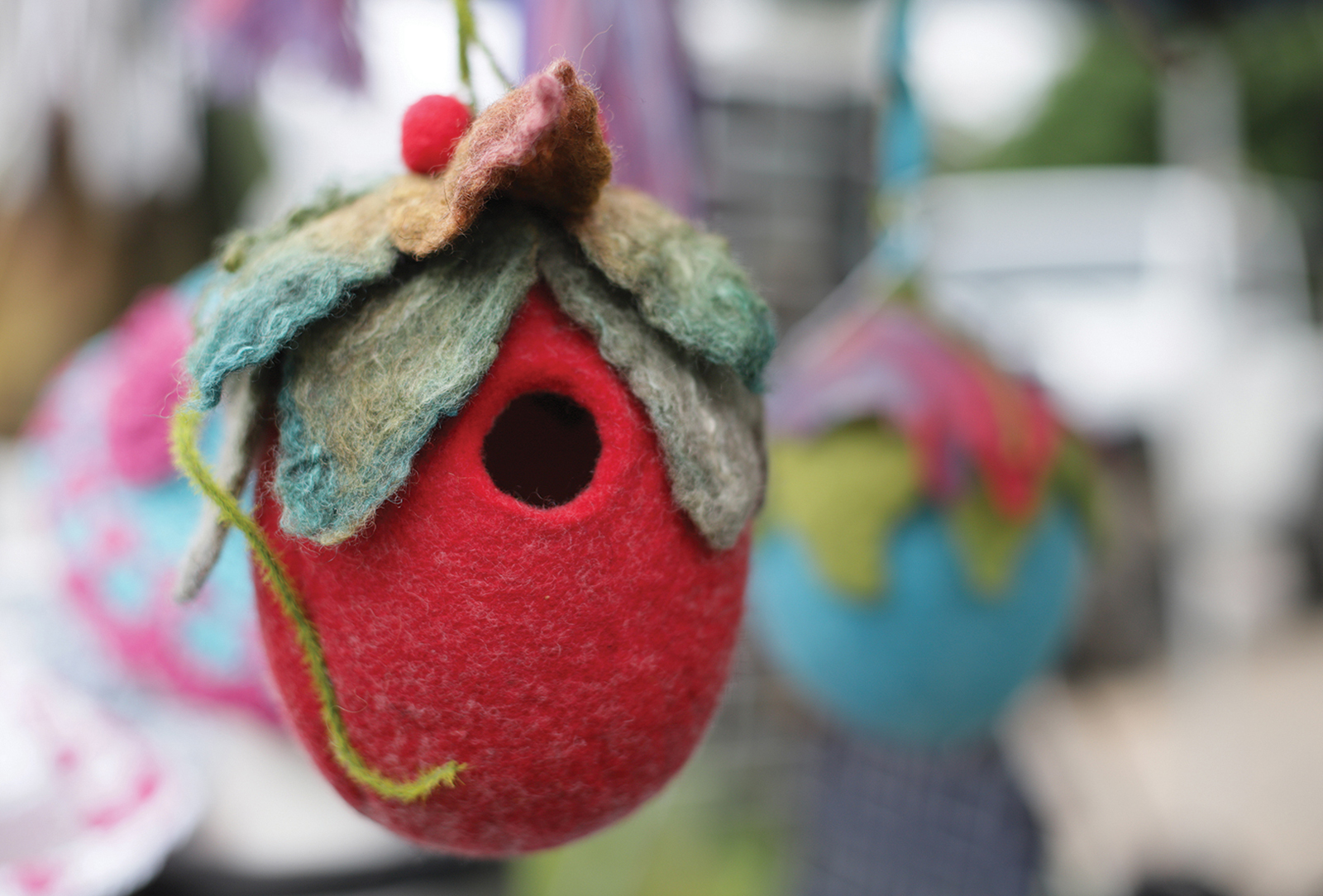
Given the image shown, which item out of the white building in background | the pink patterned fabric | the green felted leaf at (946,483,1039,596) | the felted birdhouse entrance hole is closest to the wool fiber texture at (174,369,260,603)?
the felted birdhouse entrance hole

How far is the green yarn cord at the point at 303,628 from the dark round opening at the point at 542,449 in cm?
9

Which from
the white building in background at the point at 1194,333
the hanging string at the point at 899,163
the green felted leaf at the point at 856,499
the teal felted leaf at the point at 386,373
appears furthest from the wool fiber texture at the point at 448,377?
the white building in background at the point at 1194,333

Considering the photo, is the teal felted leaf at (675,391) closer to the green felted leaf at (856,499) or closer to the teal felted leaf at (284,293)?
the teal felted leaf at (284,293)

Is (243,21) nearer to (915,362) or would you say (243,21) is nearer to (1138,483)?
(915,362)

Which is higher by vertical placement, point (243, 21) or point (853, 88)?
point (243, 21)

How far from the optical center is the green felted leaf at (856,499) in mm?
662

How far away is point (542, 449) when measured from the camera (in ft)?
1.30

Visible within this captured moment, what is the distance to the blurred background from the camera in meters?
0.80

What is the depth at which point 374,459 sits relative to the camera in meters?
0.31

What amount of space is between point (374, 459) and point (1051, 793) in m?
1.74

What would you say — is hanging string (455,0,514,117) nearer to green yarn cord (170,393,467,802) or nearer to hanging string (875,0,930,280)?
green yarn cord (170,393,467,802)

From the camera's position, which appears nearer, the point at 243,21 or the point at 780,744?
the point at 243,21

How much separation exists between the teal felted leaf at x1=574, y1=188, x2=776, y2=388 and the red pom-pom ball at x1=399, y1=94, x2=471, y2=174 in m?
0.06

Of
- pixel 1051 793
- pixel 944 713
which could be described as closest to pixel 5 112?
pixel 944 713
